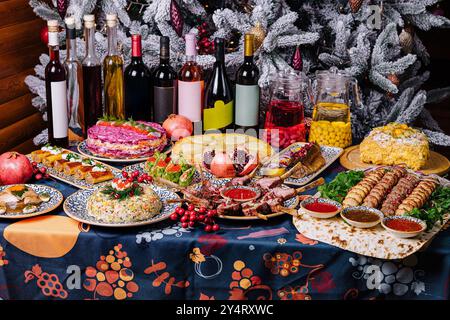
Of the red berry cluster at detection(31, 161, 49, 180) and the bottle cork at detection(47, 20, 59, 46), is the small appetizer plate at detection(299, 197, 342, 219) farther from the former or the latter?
the bottle cork at detection(47, 20, 59, 46)

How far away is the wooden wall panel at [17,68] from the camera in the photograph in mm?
3107

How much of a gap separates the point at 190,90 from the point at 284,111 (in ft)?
1.10

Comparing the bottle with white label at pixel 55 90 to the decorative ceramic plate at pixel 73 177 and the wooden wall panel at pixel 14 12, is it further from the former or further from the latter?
the wooden wall panel at pixel 14 12

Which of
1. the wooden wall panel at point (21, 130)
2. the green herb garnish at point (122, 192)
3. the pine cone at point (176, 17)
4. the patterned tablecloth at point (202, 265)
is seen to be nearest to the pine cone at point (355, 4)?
the pine cone at point (176, 17)

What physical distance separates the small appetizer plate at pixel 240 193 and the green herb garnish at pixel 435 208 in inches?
15.9

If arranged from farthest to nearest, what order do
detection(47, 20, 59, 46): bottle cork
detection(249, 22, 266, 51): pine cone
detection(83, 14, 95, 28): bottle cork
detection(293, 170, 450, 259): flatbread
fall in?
detection(249, 22, 266, 51): pine cone, detection(83, 14, 95, 28): bottle cork, detection(47, 20, 59, 46): bottle cork, detection(293, 170, 450, 259): flatbread

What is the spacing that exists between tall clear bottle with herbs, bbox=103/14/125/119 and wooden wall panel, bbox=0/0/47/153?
1.01 m

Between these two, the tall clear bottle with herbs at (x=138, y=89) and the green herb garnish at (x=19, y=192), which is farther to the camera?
the tall clear bottle with herbs at (x=138, y=89)

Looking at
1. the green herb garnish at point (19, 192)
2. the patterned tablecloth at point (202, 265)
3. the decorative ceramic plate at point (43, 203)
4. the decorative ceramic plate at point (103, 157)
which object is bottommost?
the patterned tablecloth at point (202, 265)

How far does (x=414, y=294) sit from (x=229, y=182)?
0.58 meters

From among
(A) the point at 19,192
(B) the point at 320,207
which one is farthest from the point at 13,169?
(B) the point at 320,207

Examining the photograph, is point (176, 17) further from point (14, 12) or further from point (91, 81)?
point (14, 12)

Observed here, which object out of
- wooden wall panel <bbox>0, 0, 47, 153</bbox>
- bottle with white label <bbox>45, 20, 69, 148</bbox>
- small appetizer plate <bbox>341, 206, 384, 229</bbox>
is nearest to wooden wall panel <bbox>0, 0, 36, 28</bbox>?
wooden wall panel <bbox>0, 0, 47, 153</bbox>

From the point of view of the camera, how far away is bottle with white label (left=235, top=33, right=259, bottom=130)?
2221 mm
